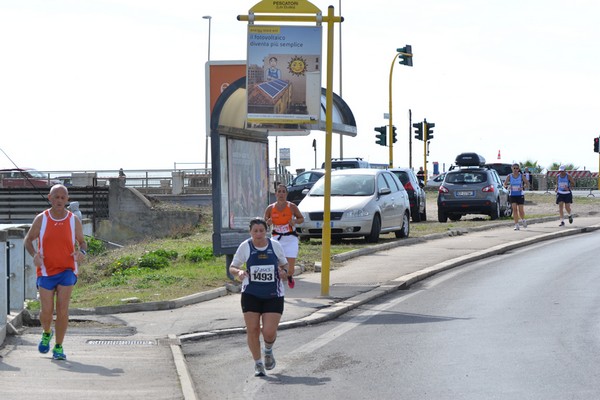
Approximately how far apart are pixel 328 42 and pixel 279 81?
1.95 m

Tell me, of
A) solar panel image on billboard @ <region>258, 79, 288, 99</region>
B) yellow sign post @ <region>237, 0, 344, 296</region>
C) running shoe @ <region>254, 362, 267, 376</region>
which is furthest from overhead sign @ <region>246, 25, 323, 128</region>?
running shoe @ <region>254, 362, 267, 376</region>

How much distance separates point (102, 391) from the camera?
9.23 metres

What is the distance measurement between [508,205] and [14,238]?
997 inches

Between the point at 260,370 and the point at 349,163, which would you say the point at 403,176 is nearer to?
the point at 349,163

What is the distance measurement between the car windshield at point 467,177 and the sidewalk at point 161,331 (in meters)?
11.5

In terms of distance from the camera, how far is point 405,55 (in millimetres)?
39688

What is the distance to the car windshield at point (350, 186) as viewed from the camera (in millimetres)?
25422

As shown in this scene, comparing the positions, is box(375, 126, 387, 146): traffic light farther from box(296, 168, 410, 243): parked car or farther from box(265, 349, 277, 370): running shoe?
box(265, 349, 277, 370): running shoe

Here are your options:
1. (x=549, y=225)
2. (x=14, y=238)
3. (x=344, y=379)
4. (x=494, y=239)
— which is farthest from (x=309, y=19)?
(x=549, y=225)

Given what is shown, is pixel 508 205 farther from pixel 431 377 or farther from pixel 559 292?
pixel 431 377

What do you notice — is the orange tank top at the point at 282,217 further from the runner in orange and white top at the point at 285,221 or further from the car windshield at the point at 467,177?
the car windshield at the point at 467,177

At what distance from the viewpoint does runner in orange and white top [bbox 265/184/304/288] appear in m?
16.3

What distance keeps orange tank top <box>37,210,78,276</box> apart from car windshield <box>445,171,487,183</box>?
24.8 m

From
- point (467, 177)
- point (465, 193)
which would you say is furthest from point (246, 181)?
point (467, 177)
